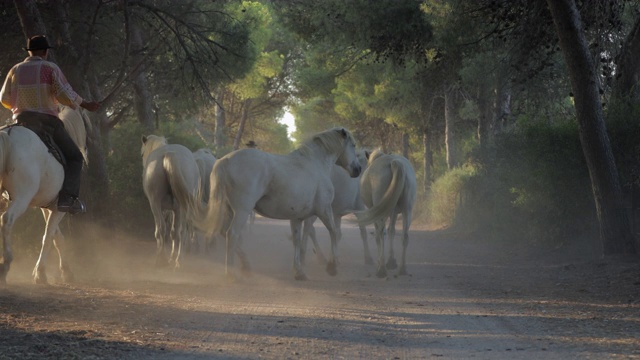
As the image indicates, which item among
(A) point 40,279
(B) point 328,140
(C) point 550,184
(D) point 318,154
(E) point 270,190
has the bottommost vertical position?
(A) point 40,279

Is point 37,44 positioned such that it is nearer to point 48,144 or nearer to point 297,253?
point 48,144

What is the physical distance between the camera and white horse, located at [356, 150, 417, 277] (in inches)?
529

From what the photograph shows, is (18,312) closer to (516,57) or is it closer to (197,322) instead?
(197,322)

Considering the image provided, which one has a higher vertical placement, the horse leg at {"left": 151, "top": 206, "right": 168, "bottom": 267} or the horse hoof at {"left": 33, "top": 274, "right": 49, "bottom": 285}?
the horse leg at {"left": 151, "top": 206, "right": 168, "bottom": 267}

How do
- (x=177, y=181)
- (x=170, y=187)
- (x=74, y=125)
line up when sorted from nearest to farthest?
(x=74, y=125)
(x=177, y=181)
(x=170, y=187)

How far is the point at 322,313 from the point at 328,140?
520 centimetres

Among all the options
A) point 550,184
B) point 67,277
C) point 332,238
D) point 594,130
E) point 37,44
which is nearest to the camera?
point 37,44

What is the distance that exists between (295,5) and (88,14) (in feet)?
15.4

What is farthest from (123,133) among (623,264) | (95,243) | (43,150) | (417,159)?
(417,159)

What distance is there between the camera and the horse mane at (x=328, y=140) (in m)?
13.2

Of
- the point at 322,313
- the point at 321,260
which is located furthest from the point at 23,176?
the point at 321,260

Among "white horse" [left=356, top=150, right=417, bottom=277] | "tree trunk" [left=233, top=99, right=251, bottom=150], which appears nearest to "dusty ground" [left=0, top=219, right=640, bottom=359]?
"white horse" [left=356, top=150, right=417, bottom=277]

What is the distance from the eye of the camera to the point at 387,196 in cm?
1345

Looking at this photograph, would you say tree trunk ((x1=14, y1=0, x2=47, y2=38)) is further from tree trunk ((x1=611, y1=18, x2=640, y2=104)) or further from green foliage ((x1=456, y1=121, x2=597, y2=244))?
green foliage ((x1=456, y1=121, x2=597, y2=244))
